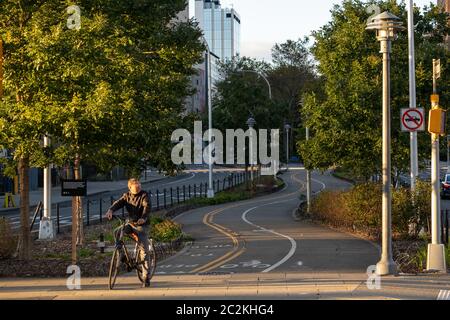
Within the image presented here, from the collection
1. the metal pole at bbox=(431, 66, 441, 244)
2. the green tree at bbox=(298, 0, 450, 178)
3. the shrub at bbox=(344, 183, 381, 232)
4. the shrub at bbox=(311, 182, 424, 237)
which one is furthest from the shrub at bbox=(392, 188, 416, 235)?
the metal pole at bbox=(431, 66, 441, 244)

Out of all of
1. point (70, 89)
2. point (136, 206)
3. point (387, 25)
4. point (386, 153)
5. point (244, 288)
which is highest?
point (387, 25)

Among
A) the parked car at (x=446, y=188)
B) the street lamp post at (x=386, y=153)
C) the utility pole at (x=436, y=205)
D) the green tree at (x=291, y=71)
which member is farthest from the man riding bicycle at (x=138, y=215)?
the green tree at (x=291, y=71)

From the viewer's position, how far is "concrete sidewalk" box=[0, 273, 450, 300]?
36.6 feet

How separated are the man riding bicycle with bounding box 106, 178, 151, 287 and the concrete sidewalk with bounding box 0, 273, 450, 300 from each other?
576 millimetres

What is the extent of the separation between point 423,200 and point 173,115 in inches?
281

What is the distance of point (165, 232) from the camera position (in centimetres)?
2344

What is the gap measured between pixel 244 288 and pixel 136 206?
2.12 metres

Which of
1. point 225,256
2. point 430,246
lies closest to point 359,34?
point 225,256

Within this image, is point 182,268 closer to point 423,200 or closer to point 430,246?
point 430,246

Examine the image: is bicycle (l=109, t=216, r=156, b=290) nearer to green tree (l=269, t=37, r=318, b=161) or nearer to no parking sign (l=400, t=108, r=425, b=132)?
no parking sign (l=400, t=108, r=425, b=132)

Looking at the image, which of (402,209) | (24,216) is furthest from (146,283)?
(402,209)

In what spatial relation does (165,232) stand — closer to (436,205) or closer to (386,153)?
(436,205)

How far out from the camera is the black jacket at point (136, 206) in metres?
12.0

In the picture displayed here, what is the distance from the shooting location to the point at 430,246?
14.3 m
